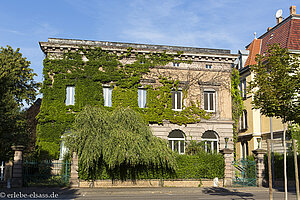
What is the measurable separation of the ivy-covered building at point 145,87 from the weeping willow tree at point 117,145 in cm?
565

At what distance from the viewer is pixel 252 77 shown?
119 feet

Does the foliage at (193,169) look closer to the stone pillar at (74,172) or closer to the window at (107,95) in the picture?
the stone pillar at (74,172)

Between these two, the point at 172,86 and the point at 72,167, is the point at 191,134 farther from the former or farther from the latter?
the point at 72,167

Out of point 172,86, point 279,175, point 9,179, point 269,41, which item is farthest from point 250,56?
point 9,179

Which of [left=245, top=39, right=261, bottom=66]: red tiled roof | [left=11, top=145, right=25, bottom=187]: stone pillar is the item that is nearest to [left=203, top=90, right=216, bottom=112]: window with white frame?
[left=245, top=39, right=261, bottom=66]: red tiled roof

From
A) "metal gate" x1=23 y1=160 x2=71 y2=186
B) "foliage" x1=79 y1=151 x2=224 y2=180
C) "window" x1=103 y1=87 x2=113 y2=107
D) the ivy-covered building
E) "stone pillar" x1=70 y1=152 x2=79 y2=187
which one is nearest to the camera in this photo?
"stone pillar" x1=70 y1=152 x2=79 y2=187

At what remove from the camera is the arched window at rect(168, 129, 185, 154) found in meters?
27.6

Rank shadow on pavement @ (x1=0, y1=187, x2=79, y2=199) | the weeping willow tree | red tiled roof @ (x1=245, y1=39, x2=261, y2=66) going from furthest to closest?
red tiled roof @ (x1=245, y1=39, x2=261, y2=66) < the weeping willow tree < shadow on pavement @ (x1=0, y1=187, x2=79, y2=199)

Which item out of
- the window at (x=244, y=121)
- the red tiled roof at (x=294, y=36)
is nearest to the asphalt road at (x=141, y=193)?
the window at (x=244, y=121)

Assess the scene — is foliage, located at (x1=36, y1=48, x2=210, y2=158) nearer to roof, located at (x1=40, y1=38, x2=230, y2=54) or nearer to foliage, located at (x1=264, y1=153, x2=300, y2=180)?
roof, located at (x1=40, y1=38, x2=230, y2=54)

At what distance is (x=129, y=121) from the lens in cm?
2111

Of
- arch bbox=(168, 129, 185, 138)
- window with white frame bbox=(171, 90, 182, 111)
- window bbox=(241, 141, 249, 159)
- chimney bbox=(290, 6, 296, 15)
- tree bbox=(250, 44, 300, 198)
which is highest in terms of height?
chimney bbox=(290, 6, 296, 15)

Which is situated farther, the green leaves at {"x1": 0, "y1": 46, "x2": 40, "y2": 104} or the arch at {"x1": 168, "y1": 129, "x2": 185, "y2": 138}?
the arch at {"x1": 168, "y1": 129, "x2": 185, "y2": 138}

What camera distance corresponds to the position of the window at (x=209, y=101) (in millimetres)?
29031
